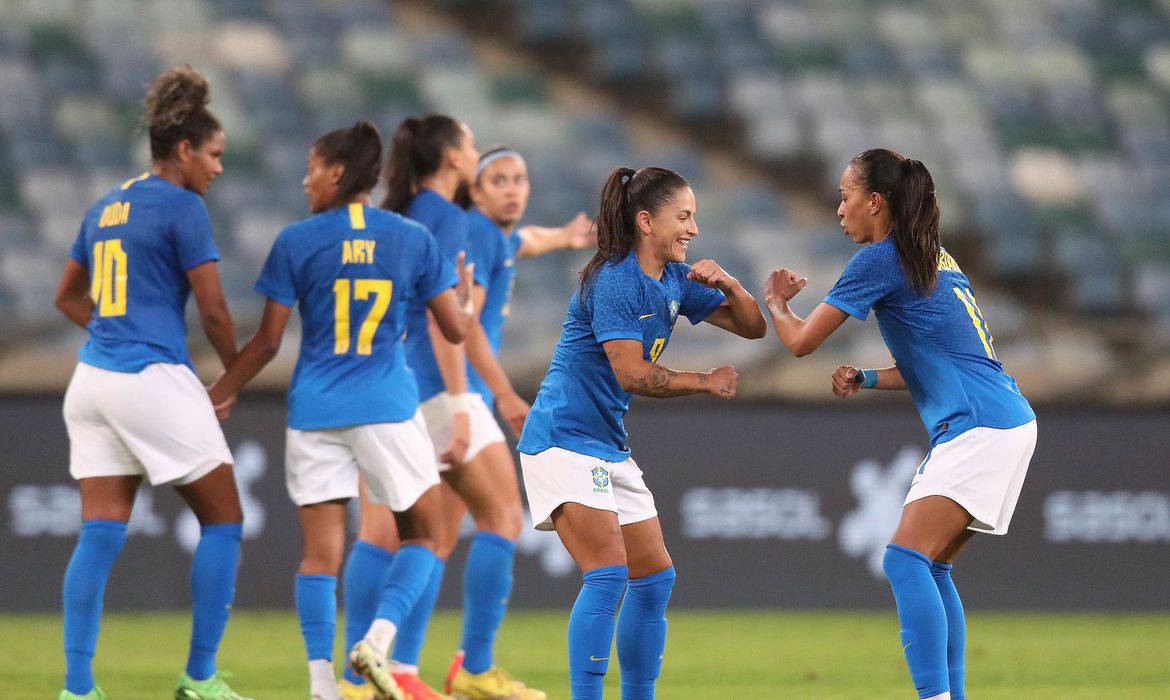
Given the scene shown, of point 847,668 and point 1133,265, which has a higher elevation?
point 1133,265

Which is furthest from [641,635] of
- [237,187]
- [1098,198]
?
[1098,198]

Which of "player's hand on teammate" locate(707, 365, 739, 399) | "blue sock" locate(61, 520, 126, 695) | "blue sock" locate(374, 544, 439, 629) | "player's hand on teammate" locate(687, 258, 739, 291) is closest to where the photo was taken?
"player's hand on teammate" locate(707, 365, 739, 399)

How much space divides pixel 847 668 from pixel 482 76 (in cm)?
858

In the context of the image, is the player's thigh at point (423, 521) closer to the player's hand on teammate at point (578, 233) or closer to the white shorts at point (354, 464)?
the white shorts at point (354, 464)

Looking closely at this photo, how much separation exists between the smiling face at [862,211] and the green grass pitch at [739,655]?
7.52 ft

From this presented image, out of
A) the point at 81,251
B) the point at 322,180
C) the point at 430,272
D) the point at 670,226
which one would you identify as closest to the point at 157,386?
the point at 81,251

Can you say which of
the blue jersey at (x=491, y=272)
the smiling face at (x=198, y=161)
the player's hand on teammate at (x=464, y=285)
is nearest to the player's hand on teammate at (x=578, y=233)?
the blue jersey at (x=491, y=272)

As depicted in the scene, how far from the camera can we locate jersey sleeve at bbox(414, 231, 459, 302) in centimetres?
563

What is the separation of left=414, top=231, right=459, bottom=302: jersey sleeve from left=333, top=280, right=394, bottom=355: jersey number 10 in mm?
179

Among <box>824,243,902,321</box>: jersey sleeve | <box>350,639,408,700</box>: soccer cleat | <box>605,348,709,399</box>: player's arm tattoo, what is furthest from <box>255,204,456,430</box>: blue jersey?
<box>824,243,902,321</box>: jersey sleeve

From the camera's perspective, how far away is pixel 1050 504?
32.5 ft

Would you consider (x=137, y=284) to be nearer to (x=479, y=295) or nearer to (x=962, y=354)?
(x=479, y=295)

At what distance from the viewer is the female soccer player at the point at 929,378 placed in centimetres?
470

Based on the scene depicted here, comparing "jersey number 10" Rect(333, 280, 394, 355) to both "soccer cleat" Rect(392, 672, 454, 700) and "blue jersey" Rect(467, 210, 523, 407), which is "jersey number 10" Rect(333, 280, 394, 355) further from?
"soccer cleat" Rect(392, 672, 454, 700)
